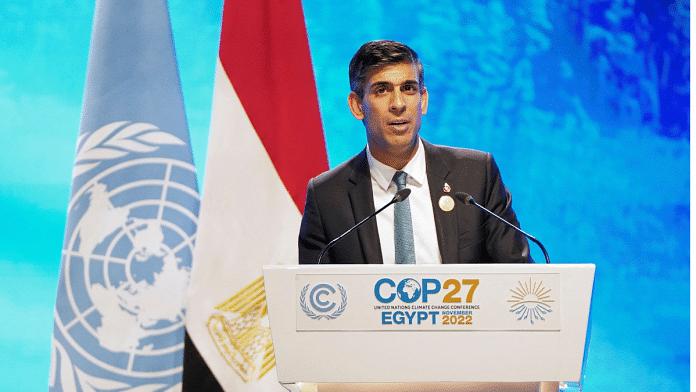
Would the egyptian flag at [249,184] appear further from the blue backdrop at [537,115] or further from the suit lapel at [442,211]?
the suit lapel at [442,211]

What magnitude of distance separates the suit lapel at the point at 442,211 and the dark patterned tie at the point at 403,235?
3.8 inches

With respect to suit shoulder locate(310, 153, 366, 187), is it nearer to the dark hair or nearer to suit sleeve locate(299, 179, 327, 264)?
suit sleeve locate(299, 179, 327, 264)

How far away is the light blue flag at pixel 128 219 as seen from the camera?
7.88 ft

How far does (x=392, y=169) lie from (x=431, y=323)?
790mm

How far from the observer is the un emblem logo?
2.40 metres

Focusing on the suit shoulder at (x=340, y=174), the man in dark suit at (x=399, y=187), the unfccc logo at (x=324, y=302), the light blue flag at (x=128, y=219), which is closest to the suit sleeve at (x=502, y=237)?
the man in dark suit at (x=399, y=187)

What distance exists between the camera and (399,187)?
5.77 ft

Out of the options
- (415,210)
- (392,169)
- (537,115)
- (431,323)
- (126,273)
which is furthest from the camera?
(537,115)

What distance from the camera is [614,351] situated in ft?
10.2

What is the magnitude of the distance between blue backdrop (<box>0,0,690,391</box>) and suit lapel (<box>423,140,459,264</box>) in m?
1.32

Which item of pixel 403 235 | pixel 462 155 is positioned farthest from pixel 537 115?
pixel 403 235

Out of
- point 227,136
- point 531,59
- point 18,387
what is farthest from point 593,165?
point 18,387

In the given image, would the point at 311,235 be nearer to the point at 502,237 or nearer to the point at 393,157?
the point at 393,157

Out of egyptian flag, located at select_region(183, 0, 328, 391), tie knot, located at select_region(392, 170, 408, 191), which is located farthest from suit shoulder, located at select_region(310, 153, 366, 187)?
egyptian flag, located at select_region(183, 0, 328, 391)
